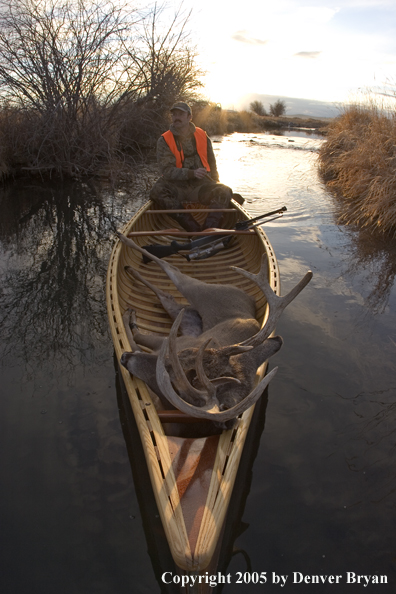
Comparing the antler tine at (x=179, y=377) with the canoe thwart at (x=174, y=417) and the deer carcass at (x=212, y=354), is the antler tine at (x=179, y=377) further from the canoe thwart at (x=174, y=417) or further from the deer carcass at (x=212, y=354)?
the canoe thwart at (x=174, y=417)

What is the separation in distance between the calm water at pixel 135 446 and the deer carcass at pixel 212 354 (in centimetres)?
87

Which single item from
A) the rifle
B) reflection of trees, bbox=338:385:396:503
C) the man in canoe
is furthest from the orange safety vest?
reflection of trees, bbox=338:385:396:503

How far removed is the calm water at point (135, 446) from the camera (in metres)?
2.64

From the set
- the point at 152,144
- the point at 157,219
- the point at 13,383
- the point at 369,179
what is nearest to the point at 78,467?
the point at 13,383

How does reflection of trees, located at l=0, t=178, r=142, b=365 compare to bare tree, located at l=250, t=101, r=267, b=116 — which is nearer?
reflection of trees, located at l=0, t=178, r=142, b=365

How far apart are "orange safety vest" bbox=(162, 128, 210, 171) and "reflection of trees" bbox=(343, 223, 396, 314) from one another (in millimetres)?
3241

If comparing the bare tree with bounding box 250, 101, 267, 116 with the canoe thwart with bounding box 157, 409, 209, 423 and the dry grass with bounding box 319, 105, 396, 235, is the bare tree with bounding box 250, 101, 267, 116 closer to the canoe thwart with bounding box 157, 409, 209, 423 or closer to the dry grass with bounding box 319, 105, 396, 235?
the dry grass with bounding box 319, 105, 396, 235

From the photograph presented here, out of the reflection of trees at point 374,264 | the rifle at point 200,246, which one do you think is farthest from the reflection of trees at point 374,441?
the rifle at point 200,246

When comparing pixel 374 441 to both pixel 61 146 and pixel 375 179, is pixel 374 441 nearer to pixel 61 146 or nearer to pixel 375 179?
pixel 375 179

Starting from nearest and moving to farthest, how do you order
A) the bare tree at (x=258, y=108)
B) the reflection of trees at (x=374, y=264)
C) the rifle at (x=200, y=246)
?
the rifle at (x=200, y=246), the reflection of trees at (x=374, y=264), the bare tree at (x=258, y=108)

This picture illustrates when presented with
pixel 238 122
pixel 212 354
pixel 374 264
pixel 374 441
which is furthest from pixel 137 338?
pixel 238 122

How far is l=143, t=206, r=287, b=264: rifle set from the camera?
6020mm

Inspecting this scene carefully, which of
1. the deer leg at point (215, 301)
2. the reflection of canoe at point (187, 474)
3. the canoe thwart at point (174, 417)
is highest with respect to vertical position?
the deer leg at point (215, 301)

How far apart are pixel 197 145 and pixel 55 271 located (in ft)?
11.0
